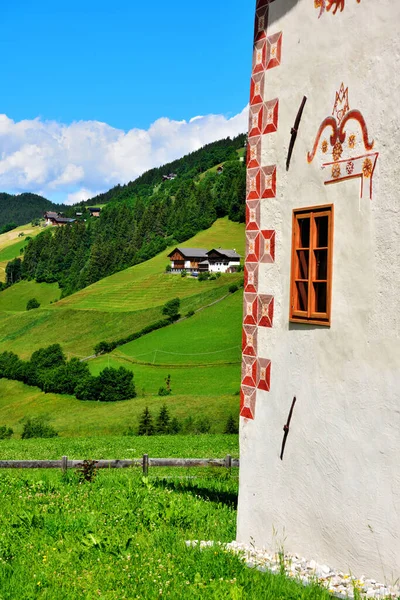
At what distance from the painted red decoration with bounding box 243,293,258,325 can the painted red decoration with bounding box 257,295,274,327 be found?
3.2 inches

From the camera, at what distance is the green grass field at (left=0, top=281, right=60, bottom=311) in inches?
6973

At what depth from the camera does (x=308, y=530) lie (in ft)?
30.5

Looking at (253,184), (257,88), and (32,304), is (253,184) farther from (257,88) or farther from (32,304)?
(32,304)

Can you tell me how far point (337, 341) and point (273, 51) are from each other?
467cm

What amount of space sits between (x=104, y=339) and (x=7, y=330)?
32.5 meters

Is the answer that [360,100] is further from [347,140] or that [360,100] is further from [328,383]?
[328,383]

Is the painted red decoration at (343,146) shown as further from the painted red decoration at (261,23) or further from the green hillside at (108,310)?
the green hillside at (108,310)

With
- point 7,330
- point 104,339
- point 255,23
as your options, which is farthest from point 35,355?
point 255,23

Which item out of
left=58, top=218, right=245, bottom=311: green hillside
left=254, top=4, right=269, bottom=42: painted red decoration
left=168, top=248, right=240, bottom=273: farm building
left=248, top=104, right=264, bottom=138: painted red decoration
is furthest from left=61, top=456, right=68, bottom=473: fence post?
left=168, top=248, right=240, bottom=273: farm building

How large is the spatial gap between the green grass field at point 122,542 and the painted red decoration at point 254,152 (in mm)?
5573

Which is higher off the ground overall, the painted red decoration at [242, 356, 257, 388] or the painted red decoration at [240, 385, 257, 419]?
the painted red decoration at [242, 356, 257, 388]

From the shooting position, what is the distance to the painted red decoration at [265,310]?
10180 millimetres

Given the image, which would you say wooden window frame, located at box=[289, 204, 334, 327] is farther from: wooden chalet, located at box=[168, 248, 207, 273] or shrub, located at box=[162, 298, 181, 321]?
wooden chalet, located at box=[168, 248, 207, 273]

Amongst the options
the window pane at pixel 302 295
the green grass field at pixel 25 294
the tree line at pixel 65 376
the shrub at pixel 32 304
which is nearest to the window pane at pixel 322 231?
the window pane at pixel 302 295
